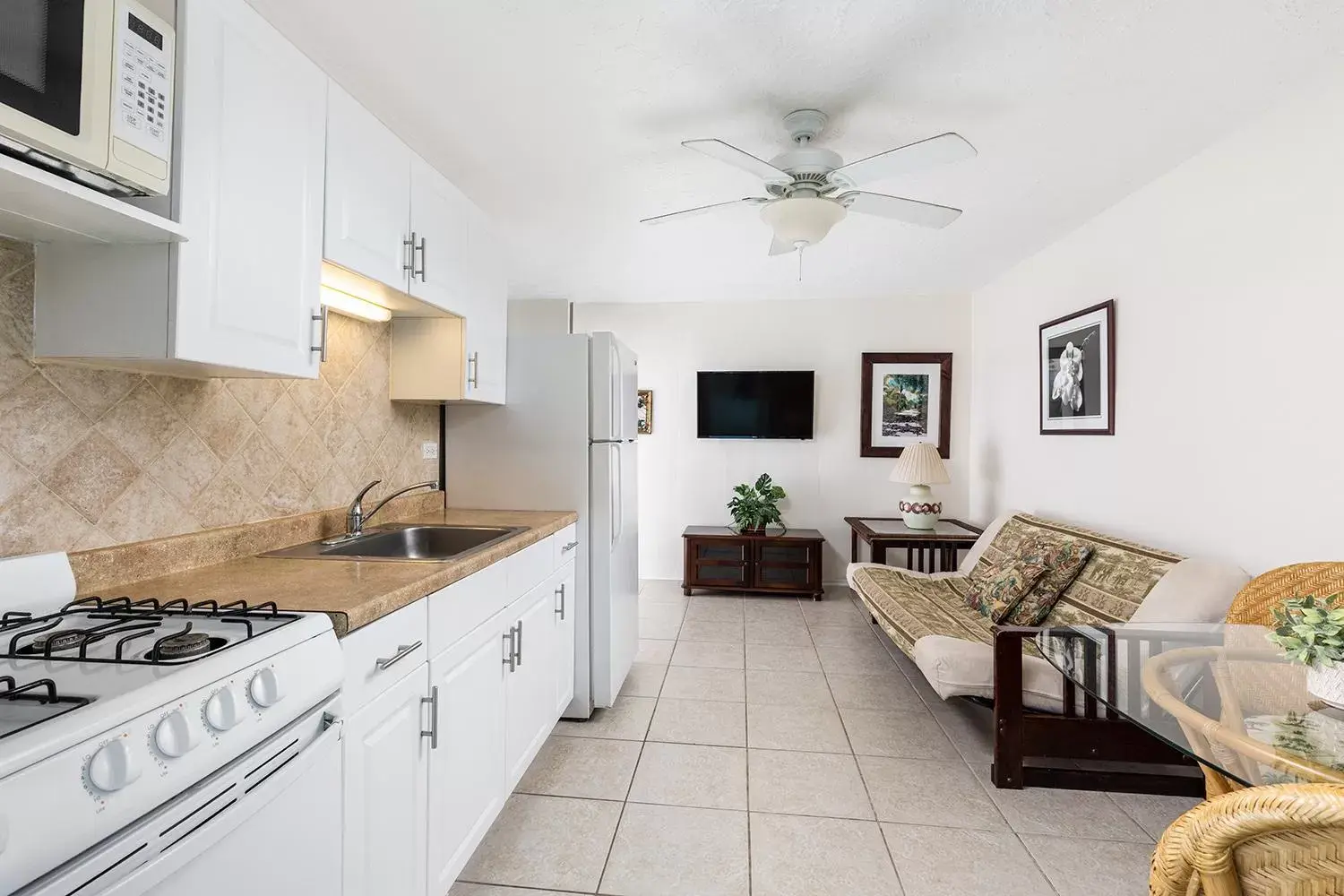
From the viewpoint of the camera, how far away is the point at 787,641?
3.88m

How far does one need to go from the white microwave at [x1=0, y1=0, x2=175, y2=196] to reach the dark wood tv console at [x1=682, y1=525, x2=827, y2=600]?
13.6ft

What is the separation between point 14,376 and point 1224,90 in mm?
3401

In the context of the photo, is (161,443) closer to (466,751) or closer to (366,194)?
→ (366,194)

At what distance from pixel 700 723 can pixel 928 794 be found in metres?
0.95

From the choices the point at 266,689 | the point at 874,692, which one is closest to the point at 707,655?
the point at 874,692

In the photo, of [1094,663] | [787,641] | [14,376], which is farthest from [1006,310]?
[14,376]

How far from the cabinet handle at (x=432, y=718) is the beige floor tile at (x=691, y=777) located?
929mm

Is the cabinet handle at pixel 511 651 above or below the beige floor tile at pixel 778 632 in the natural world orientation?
above

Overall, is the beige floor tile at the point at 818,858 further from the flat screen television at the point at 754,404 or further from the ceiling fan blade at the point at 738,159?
the flat screen television at the point at 754,404

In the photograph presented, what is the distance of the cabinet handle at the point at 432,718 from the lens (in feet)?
4.91

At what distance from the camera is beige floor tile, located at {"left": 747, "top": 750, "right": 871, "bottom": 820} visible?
2121mm

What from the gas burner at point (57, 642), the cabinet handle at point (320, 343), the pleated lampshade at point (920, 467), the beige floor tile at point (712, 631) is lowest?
the beige floor tile at point (712, 631)

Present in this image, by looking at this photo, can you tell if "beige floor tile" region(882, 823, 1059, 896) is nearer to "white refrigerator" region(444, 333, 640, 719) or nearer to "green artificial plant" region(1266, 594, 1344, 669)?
"green artificial plant" region(1266, 594, 1344, 669)

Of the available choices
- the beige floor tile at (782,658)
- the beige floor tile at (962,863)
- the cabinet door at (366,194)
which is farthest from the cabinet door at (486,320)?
the beige floor tile at (962,863)
